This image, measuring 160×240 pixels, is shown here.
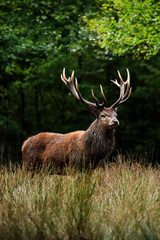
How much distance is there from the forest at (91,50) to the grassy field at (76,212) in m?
2.38

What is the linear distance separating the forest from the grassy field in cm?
238

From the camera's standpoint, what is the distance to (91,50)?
15.5 meters

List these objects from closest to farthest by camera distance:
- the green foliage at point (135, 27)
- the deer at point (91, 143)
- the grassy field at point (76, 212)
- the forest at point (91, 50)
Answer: the grassy field at point (76, 212), the deer at point (91, 143), the green foliage at point (135, 27), the forest at point (91, 50)

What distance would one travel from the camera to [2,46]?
36.6 ft

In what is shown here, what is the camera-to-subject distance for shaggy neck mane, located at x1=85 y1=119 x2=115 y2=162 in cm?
667

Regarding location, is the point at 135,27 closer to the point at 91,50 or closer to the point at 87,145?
the point at 87,145

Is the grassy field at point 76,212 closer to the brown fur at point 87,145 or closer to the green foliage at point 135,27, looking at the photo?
the brown fur at point 87,145

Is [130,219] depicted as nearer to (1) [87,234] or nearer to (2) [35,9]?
(1) [87,234]

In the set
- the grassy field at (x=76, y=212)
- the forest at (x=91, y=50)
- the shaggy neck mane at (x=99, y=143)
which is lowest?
the grassy field at (x=76, y=212)

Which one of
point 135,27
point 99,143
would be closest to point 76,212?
point 99,143

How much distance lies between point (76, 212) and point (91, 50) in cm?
1220

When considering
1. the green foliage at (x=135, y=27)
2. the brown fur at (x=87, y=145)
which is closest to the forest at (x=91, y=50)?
the green foliage at (x=135, y=27)

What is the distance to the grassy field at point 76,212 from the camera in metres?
3.62

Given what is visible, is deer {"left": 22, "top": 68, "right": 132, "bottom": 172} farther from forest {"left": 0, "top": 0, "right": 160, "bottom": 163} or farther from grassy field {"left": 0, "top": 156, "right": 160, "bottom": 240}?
grassy field {"left": 0, "top": 156, "right": 160, "bottom": 240}
